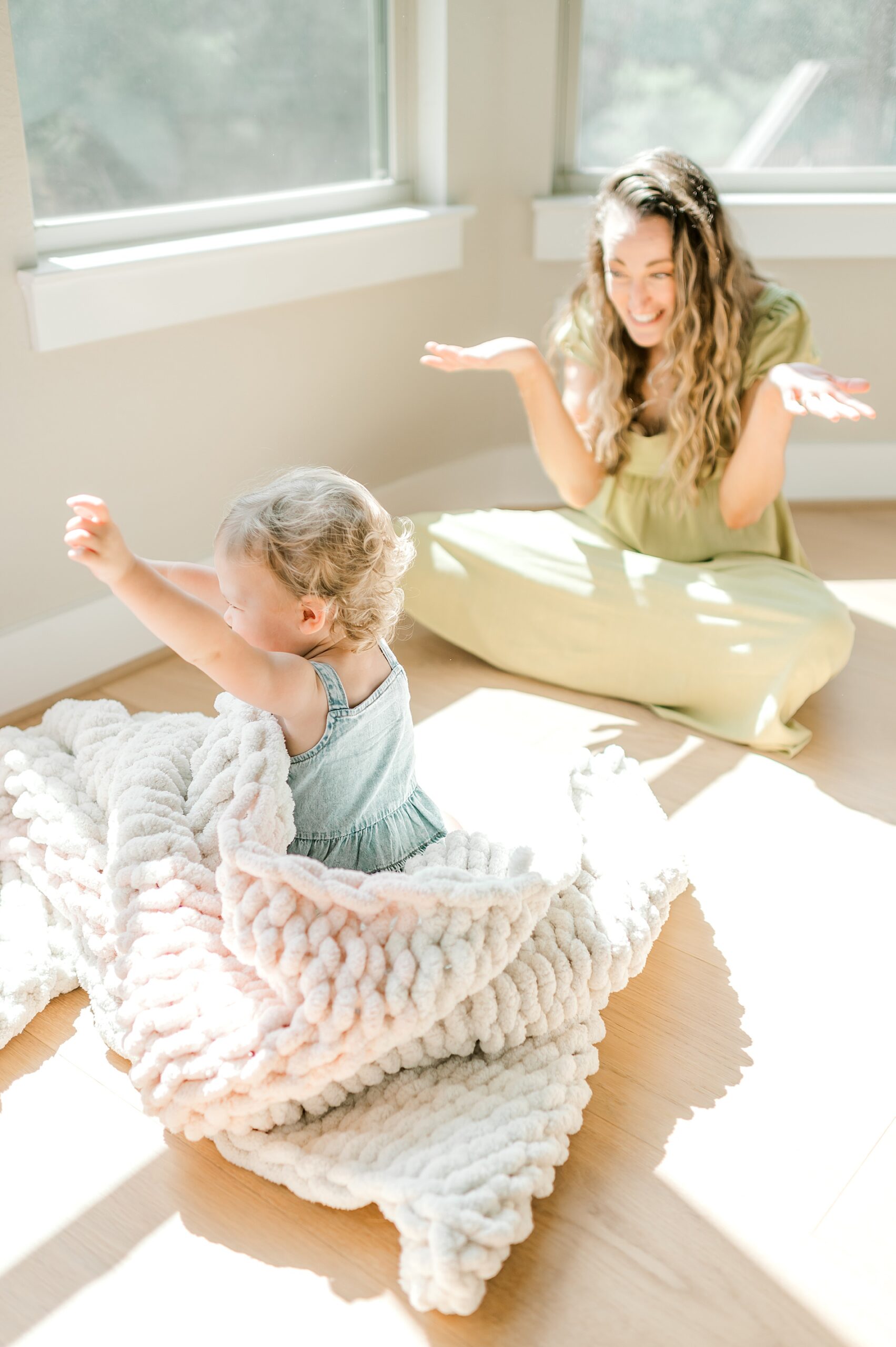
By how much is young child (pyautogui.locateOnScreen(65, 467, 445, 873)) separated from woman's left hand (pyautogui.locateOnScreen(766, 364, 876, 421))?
664 mm

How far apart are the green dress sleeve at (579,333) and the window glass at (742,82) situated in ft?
2.10

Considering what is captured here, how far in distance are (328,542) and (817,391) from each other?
870mm

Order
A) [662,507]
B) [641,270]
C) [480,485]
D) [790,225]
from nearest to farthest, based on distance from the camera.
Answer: [641,270] < [662,507] < [790,225] < [480,485]

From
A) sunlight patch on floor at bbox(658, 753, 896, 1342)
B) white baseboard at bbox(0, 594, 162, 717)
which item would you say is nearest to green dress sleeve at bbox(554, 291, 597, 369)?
sunlight patch on floor at bbox(658, 753, 896, 1342)

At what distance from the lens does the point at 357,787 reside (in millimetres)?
1254

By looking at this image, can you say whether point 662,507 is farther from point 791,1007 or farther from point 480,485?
point 791,1007

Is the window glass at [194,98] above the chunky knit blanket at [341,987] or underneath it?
above

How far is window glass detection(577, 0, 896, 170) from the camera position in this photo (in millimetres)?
2422

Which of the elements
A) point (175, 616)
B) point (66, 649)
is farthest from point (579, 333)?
point (175, 616)

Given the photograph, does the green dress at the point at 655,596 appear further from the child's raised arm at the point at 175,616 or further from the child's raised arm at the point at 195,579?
the child's raised arm at the point at 175,616

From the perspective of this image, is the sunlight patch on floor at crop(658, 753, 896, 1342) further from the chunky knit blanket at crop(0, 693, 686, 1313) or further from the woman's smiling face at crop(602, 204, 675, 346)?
the woman's smiling face at crop(602, 204, 675, 346)

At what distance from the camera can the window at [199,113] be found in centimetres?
178

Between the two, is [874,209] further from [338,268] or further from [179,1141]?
[179,1141]

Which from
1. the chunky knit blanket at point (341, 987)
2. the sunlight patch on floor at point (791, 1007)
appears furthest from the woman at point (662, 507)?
the chunky knit blanket at point (341, 987)
